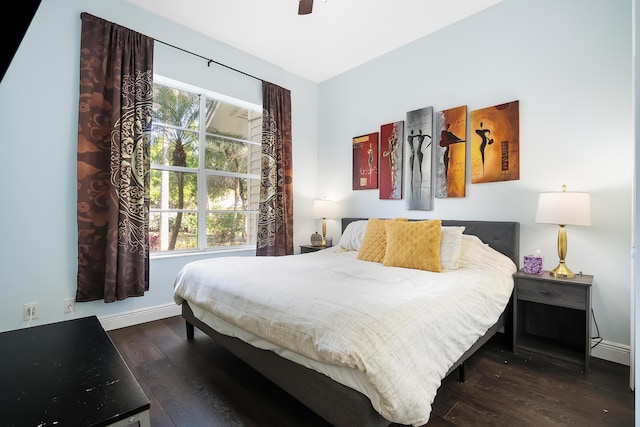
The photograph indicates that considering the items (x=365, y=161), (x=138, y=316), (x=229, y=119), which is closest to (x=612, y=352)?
(x=365, y=161)

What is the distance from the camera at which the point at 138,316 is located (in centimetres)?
285

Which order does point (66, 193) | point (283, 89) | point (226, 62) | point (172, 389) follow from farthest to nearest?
point (283, 89), point (226, 62), point (66, 193), point (172, 389)

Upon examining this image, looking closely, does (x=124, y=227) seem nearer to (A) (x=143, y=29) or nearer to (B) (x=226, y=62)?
(A) (x=143, y=29)

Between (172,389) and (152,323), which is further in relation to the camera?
(152,323)

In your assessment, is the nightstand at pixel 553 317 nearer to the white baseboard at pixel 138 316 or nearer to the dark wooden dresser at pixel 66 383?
the dark wooden dresser at pixel 66 383

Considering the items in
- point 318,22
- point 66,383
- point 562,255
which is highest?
point 318,22

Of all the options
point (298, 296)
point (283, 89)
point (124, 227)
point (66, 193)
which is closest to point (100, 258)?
point (124, 227)

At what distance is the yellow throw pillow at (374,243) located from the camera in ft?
9.12

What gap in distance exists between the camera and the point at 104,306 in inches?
105

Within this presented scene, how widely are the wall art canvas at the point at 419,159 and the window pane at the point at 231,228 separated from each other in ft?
6.23

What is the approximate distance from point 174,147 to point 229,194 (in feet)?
2.55

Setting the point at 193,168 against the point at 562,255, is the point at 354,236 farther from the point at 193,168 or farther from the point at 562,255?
the point at 193,168

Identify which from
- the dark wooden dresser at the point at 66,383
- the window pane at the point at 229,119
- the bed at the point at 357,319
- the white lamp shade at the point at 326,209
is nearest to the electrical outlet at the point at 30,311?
the bed at the point at 357,319

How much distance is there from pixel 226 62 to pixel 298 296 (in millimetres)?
2994
